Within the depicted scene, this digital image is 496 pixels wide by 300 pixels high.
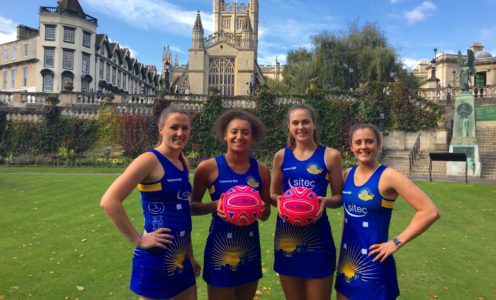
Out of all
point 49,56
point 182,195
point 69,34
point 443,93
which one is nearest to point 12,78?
point 49,56

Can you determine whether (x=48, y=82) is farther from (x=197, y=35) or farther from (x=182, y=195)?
(x=182, y=195)

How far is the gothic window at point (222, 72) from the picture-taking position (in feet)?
226

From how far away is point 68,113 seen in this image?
26797 mm

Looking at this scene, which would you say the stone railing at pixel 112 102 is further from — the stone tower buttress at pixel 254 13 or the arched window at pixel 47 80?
the stone tower buttress at pixel 254 13

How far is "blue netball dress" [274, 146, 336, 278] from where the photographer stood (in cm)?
339

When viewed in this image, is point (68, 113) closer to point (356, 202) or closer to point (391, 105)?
point (391, 105)

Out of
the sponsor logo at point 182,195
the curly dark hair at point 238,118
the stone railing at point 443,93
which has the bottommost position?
the sponsor logo at point 182,195

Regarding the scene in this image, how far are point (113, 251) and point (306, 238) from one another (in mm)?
4675

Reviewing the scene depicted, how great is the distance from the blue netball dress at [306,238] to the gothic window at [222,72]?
66.2 metres

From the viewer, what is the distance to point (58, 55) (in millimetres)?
44156

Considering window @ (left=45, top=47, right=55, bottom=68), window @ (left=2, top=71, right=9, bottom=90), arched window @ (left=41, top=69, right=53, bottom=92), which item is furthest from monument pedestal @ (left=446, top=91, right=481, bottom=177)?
window @ (left=2, top=71, right=9, bottom=90)

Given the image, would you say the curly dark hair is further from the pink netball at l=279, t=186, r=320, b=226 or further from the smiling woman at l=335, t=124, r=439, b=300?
the smiling woman at l=335, t=124, r=439, b=300

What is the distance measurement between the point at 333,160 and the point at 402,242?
981mm

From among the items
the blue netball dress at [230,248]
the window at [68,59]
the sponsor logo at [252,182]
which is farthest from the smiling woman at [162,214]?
the window at [68,59]
